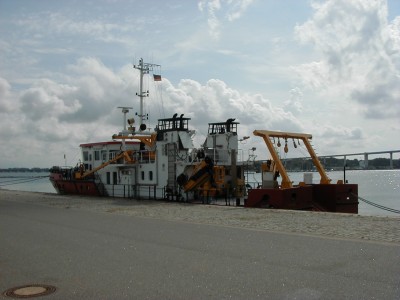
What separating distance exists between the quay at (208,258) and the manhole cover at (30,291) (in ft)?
0.52

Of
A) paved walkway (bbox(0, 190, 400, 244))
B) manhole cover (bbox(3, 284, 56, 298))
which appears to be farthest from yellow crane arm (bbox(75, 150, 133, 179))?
manhole cover (bbox(3, 284, 56, 298))

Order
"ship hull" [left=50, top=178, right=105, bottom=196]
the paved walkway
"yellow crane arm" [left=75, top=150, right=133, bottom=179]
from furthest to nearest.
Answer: "ship hull" [left=50, top=178, right=105, bottom=196] → "yellow crane arm" [left=75, top=150, right=133, bottom=179] → the paved walkway

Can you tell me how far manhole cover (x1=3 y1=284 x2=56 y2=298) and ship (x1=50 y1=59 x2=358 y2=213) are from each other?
48.5ft

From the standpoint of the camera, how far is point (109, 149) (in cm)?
3266

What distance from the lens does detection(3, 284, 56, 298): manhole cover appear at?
680cm

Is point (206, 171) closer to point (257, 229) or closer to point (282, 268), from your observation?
point (257, 229)

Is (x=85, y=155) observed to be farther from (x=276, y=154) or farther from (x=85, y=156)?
(x=276, y=154)

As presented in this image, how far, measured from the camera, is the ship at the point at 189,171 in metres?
23.4

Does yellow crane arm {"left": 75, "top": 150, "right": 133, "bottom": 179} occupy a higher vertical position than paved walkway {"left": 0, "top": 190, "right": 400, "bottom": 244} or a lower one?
higher

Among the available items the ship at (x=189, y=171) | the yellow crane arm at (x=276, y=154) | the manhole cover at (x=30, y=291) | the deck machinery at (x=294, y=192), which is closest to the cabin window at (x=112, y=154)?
the ship at (x=189, y=171)

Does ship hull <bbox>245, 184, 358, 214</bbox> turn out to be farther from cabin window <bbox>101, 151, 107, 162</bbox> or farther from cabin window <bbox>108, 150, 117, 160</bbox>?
cabin window <bbox>101, 151, 107, 162</bbox>

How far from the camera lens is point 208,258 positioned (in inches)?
357

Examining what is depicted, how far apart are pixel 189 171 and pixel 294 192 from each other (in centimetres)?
776

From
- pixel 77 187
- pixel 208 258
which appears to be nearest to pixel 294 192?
pixel 208 258
